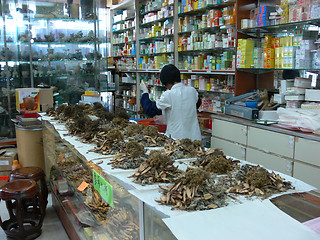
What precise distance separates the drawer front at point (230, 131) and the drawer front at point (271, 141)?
13 centimetres

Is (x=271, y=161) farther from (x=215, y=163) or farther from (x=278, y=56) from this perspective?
(x=215, y=163)

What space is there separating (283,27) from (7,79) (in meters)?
4.33

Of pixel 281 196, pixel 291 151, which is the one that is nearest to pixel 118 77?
pixel 291 151

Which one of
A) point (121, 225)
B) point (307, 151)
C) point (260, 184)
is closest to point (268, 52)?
point (307, 151)

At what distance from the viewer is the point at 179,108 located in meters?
3.63

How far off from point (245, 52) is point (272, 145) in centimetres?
146

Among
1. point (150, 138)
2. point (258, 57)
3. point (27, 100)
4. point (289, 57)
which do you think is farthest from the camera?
point (27, 100)

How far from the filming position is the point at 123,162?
5.76ft

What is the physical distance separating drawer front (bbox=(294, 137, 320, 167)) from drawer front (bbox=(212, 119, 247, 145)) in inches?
31.1

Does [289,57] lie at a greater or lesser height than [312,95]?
greater

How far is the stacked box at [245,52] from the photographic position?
14.2 feet

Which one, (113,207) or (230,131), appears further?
(230,131)

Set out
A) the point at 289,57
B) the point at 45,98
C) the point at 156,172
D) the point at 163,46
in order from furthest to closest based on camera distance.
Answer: the point at 163,46 → the point at 45,98 → the point at 289,57 → the point at 156,172

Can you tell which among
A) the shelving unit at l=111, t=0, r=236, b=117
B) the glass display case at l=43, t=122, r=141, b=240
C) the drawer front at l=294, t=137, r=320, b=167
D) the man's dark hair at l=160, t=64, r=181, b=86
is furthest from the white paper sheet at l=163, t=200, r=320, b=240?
the shelving unit at l=111, t=0, r=236, b=117
